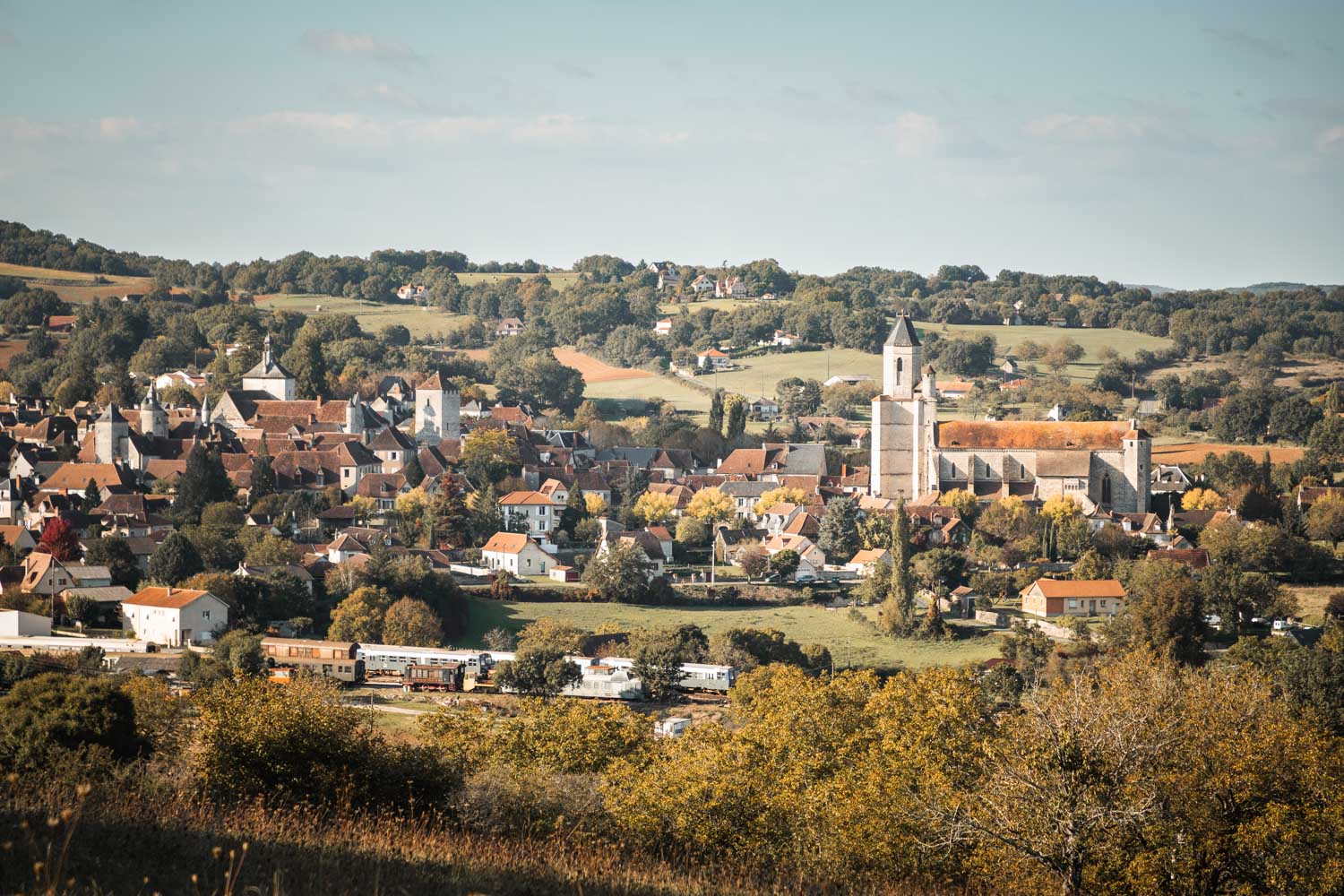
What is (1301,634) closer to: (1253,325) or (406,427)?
(406,427)

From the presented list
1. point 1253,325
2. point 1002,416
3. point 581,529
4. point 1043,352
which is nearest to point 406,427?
point 581,529

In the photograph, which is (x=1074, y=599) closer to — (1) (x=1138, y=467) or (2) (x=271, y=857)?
(1) (x=1138, y=467)

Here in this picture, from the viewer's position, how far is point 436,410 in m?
71.8

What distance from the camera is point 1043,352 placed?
365ft

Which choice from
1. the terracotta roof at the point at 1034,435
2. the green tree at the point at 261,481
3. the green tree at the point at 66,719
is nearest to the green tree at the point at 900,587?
the terracotta roof at the point at 1034,435

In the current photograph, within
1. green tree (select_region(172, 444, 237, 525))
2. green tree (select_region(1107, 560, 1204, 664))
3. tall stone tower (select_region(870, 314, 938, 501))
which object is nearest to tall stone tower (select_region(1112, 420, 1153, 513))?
tall stone tower (select_region(870, 314, 938, 501))

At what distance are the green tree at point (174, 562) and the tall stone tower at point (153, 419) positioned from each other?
17.9 metres

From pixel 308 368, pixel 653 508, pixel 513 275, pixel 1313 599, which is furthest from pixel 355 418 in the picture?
pixel 513 275

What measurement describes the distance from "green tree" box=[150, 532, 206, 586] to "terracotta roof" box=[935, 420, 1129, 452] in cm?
3286

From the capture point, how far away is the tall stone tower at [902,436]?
211 ft

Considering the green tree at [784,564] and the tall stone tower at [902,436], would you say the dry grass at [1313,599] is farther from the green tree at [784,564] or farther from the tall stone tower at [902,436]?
the tall stone tower at [902,436]

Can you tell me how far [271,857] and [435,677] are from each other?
2647cm

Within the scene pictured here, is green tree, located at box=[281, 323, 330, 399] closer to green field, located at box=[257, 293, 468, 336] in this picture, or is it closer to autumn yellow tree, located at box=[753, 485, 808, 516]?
autumn yellow tree, located at box=[753, 485, 808, 516]

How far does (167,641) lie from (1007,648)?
21.8 meters
